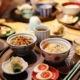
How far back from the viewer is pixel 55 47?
93 centimetres

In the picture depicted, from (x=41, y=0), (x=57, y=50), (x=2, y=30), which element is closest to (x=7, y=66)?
(x=57, y=50)

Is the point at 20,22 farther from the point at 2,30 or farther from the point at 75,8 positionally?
the point at 75,8

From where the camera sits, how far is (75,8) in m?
1.43

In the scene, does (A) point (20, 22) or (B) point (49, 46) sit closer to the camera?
(B) point (49, 46)

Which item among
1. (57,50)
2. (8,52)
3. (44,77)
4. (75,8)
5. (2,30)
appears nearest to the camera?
(44,77)

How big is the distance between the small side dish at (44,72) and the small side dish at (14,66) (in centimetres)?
5

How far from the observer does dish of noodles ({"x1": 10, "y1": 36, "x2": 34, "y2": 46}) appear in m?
0.96

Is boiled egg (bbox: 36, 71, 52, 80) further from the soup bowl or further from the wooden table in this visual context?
the wooden table

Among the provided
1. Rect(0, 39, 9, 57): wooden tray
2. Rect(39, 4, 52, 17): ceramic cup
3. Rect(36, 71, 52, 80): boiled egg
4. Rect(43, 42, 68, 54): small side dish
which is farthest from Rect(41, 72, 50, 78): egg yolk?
Rect(39, 4, 52, 17): ceramic cup

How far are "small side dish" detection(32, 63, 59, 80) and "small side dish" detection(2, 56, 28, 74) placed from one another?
0.05 metres

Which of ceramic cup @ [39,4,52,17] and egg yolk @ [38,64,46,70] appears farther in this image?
ceramic cup @ [39,4,52,17]

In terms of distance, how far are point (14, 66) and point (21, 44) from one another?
0.47 ft

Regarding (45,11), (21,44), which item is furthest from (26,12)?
(21,44)

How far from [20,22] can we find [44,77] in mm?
739
